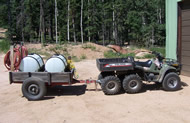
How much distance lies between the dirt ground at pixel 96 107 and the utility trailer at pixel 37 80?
0.96ft

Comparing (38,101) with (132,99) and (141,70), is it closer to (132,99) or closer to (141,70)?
(132,99)

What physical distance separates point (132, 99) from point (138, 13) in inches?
1527

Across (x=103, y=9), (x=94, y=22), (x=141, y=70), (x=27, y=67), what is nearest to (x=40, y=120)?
(x=27, y=67)

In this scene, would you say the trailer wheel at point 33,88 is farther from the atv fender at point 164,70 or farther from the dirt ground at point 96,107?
the atv fender at point 164,70

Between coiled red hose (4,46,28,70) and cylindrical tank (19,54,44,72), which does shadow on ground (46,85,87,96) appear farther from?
coiled red hose (4,46,28,70)

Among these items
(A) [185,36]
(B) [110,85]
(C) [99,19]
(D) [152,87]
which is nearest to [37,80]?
(B) [110,85]

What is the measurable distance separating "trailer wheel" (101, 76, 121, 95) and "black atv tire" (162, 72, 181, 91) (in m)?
1.76

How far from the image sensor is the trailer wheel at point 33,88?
6.88 meters

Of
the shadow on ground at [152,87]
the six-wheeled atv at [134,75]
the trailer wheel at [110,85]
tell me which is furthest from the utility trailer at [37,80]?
the shadow on ground at [152,87]

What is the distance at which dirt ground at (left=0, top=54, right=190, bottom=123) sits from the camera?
5.36 meters

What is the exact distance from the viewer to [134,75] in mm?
7375

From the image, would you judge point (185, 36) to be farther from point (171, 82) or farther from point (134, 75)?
point (134, 75)

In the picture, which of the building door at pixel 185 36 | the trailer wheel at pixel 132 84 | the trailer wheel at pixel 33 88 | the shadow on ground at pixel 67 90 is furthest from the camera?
→ the building door at pixel 185 36

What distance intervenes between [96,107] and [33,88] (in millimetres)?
2314
